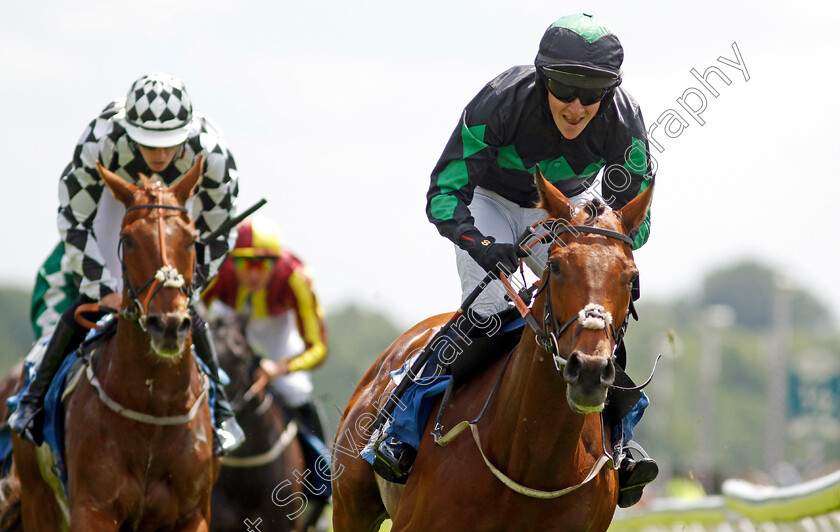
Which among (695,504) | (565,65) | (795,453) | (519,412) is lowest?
(795,453)

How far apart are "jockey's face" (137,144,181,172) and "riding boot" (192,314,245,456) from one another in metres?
0.92

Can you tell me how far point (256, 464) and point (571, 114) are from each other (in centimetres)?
489

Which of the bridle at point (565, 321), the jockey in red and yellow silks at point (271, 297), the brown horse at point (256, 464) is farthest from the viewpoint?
the jockey in red and yellow silks at point (271, 297)

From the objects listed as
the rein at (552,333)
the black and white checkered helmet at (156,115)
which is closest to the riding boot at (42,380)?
the black and white checkered helmet at (156,115)

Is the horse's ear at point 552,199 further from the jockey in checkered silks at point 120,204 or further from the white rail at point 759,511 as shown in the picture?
the white rail at point 759,511

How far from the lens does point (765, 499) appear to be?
301 inches

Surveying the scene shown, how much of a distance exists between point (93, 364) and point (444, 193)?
7.99 ft

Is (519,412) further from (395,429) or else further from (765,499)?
(765,499)

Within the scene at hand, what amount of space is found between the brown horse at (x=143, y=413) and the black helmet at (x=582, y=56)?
2.21 meters

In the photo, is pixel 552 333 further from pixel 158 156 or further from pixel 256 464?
pixel 256 464

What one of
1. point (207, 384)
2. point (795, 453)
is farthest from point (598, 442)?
point (795, 453)

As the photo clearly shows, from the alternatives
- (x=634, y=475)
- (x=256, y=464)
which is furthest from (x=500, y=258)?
(x=256, y=464)

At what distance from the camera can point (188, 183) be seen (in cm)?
661

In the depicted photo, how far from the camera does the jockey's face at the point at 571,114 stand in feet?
17.5
